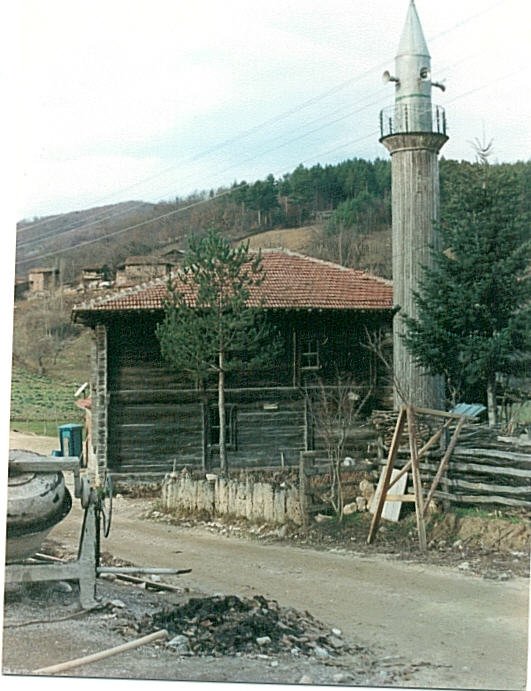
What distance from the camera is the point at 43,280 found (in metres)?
8.56

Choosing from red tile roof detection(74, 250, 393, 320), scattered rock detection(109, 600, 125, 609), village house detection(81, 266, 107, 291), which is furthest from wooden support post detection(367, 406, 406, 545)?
village house detection(81, 266, 107, 291)

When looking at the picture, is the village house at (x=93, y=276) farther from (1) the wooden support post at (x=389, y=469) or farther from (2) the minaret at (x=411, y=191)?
(1) the wooden support post at (x=389, y=469)

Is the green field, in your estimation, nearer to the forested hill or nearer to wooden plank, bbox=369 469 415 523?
the forested hill

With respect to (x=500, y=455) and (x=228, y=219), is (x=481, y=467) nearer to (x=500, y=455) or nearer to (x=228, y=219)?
(x=500, y=455)

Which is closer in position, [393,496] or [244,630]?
[244,630]

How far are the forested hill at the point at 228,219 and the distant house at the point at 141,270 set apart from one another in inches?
2.9

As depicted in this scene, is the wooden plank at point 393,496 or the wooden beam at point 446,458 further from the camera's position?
the wooden beam at point 446,458

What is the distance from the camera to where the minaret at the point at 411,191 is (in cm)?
841

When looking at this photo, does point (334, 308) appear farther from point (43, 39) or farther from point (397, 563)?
point (43, 39)

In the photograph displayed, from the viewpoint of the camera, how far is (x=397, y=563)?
8.21 meters

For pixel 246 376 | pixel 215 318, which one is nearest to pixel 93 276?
pixel 215 318

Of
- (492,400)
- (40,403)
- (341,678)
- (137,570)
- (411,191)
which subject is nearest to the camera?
(341,678)

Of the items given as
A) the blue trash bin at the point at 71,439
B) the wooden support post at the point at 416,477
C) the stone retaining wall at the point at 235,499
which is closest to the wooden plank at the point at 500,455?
the wooden support post at the point at 416,477

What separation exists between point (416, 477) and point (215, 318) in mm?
2093
